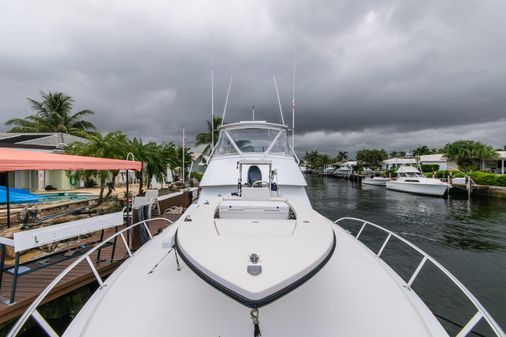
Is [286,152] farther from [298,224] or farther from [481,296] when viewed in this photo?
[481,296]

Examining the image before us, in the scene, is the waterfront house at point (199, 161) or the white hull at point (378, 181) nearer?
the waterfront house at point (199, 161)

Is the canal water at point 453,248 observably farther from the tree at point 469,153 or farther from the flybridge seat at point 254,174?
the tree at point 469,153

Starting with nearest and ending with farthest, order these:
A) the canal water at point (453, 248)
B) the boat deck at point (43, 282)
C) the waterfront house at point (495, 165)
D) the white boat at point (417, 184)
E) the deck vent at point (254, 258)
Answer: the deck vent at point (254, 258) → the boat deck at point (43, 282) → the canal water at point (453, 248) → the white boat at point (417, 184) → the waterfront house at point (495, 165)

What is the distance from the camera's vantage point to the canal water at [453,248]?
601 centimetres

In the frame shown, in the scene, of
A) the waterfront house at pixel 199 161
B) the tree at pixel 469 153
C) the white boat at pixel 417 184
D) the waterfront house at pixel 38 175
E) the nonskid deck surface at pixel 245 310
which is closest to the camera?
the nonskid deck surface at pixel 245 310

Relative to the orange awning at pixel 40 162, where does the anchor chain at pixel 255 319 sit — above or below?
below

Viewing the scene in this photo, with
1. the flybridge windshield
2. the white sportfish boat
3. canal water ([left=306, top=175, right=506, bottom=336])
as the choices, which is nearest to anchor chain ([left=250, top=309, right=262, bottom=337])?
the white sportfish boat

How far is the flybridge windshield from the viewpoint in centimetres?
783

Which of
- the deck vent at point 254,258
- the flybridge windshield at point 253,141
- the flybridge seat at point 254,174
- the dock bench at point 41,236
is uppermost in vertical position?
the flybridge windshield at point 253,141

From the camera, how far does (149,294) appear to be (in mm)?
3002

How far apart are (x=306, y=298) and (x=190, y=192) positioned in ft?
35.8

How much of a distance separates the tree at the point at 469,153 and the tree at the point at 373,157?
3569cm

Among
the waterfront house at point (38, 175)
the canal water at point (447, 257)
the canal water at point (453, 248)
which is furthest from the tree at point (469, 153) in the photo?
the waterfront house at point (38, 175)

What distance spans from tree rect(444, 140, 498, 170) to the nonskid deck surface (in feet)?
152
